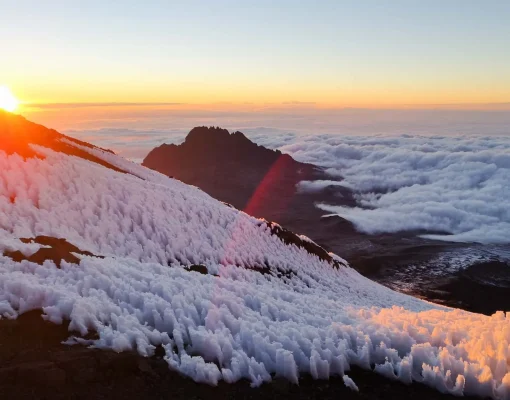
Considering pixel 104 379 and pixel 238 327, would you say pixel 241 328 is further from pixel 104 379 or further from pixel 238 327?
pixel 104 379

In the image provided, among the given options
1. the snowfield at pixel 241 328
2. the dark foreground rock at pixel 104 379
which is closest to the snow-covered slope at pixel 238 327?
the snowfield at pixel 241 328

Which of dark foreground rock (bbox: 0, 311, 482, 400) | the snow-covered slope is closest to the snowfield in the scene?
the snow-covered slope

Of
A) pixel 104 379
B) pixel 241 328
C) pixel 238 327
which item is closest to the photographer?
pixel 104 379

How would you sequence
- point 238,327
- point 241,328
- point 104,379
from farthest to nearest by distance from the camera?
point 238,327 → point 241,328 → point 104,379

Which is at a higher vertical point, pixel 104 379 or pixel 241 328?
pixel 104 379

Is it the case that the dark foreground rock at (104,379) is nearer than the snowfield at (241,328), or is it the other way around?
the dark foreground rock at (104,379)

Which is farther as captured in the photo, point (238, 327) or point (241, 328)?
point (238, 327)

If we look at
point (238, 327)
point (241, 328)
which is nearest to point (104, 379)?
point (241, 328)

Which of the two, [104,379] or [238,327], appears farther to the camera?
[238,327]

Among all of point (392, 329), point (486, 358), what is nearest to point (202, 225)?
point (392, 329)

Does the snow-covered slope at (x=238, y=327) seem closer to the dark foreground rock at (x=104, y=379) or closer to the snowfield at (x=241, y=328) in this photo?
the snowfield at (x=241, y=328)

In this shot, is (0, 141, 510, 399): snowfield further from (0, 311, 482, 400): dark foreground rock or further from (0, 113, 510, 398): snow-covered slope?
(0, 311, 482, 400): dark foreground rock
